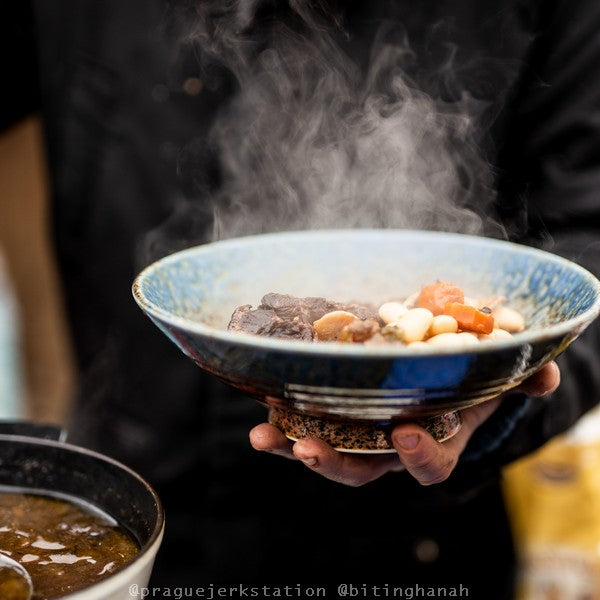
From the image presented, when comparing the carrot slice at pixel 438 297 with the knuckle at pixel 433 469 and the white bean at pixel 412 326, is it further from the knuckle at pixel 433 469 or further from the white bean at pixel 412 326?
the knuckle at pixel 433 469

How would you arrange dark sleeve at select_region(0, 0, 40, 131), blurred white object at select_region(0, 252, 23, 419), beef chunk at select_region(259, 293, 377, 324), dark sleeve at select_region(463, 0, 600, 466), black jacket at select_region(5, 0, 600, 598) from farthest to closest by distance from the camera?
1. blurred white object at select_region(0, 252, 23, 419)
2. dark sleeve at select_region(0, 0, 40, 131)
3. black jacket at select_region(5, 0, 600, 598)
4. dark sleeve at select_region(463, 0, 600, 466)
5. beef chunk at select_region(259, 293, 377, 324)

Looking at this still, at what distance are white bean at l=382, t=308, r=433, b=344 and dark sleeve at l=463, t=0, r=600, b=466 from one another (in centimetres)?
81

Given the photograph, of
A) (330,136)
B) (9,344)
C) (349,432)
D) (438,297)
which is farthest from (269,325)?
(9,344)

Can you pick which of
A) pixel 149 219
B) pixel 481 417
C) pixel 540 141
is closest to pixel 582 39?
pixel 540 141

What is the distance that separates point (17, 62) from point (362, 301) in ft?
6.29

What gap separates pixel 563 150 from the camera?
2244 mm

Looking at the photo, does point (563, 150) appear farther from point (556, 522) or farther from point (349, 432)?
point (349, 432)

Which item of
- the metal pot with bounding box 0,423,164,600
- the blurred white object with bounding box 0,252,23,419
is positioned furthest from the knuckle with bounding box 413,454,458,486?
the blurred white object with bounding box 0,252,23,419

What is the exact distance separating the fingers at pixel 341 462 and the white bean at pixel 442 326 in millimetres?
245

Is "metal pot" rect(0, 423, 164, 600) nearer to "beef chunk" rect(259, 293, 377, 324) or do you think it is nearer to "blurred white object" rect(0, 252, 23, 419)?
"beef chunk" rect(259, 293, 377, 324)

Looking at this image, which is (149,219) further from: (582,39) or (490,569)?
(490,569)

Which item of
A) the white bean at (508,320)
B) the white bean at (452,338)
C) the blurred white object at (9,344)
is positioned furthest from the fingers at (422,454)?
the blurred white object at (9,344)

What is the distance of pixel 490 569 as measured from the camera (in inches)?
95.4

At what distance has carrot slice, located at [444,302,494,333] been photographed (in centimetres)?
127
